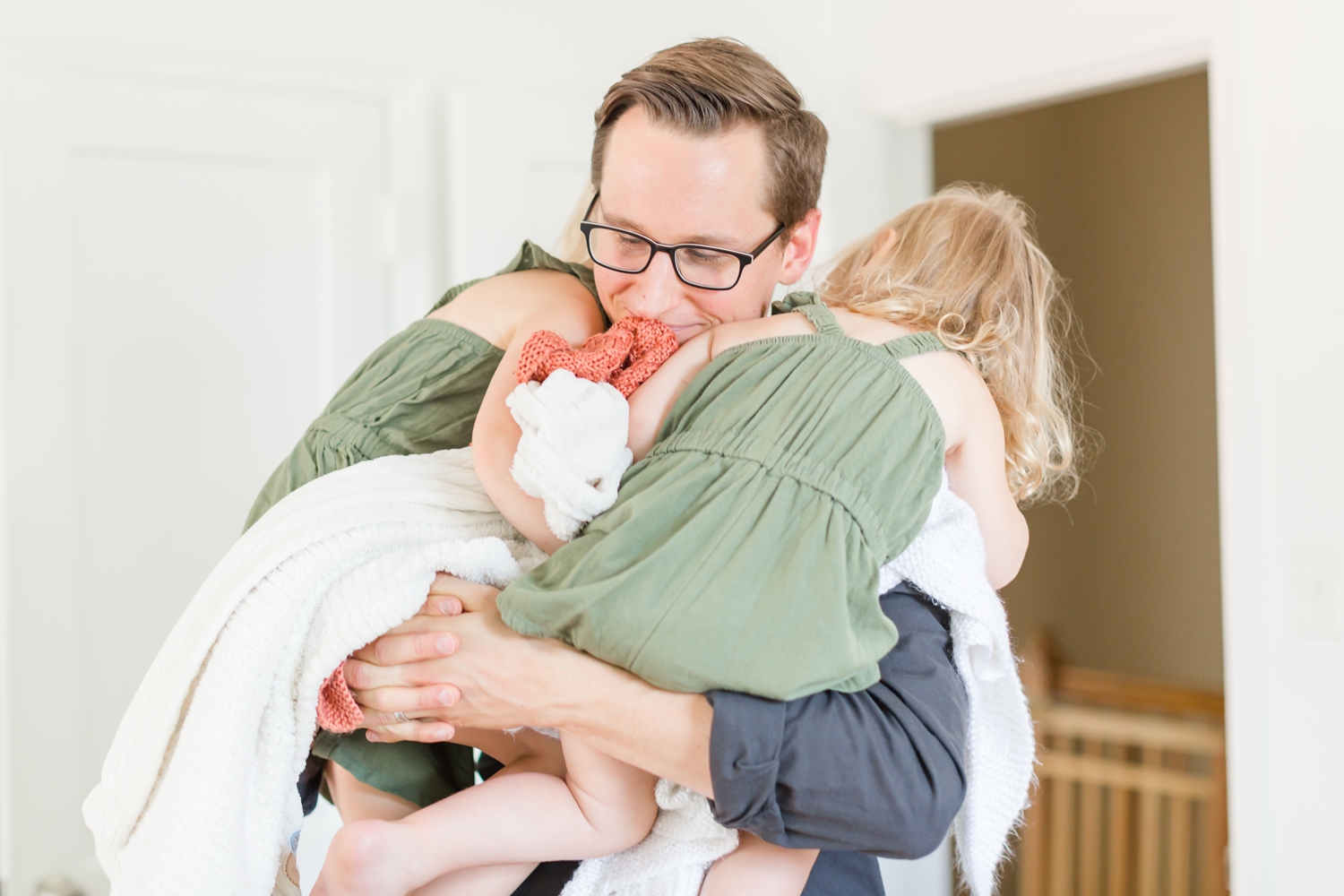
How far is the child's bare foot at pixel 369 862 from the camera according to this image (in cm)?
93

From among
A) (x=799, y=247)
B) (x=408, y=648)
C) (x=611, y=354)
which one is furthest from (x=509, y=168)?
(x=408, y=648)

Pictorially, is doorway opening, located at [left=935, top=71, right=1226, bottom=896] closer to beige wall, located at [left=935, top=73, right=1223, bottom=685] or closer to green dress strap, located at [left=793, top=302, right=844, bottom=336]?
beige wall, located at [left=935, top=73, right=1223, bottom=685]

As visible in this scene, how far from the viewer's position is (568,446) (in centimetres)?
87

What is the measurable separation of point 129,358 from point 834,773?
5.29 ft

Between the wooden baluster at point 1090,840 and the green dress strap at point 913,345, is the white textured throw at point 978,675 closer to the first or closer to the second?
the green dress strap at point 913,345

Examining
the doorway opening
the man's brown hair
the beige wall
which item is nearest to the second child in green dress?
the man's brown hair

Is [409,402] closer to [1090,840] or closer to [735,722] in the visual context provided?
[735,722]

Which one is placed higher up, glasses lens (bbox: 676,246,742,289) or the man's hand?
glasses lens (bbox: 676,246,742,289)

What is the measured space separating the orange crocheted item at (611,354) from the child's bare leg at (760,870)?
42 centimetres

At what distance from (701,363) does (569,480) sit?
205mm

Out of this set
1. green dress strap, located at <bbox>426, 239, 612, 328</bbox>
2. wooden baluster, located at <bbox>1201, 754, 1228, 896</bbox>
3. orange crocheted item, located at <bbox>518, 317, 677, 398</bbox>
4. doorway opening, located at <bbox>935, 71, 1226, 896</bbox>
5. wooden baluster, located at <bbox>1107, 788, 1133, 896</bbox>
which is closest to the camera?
orange crocheted item, located at <bbox>518, 317, 677, 398</bbox>

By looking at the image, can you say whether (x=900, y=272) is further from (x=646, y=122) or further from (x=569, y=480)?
(x=569, y=480)

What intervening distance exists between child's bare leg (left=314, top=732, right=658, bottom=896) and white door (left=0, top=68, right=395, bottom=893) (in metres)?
1.19

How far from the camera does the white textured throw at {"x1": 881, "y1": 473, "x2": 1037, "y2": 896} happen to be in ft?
3.21
